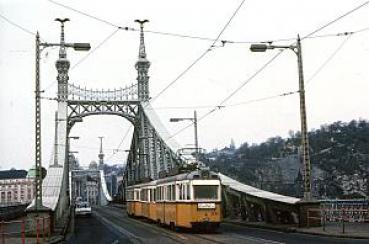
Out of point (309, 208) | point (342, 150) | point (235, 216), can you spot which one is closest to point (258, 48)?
point (309, 208)

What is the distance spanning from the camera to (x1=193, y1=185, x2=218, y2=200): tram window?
91.5ft

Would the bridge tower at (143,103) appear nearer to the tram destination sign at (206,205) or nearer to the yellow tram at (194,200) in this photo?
the yellow tram at (194,200)

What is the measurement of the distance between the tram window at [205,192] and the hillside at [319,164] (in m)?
20.5

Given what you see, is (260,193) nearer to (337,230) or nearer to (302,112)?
(302,112)

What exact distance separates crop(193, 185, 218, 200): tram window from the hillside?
20.5 meters

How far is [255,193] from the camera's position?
3422cm

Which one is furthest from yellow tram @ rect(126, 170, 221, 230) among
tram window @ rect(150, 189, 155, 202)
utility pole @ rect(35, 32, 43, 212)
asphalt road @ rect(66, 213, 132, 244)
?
utility pole @ rect(35, 32, 43, 212)

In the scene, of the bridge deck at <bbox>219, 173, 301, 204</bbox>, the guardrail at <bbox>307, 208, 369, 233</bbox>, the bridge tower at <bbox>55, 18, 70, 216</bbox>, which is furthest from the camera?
→ the bridge tower at <bbox>55, 18, 70, 216</bbox>

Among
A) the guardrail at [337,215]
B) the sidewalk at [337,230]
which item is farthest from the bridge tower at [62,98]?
the sidewalk at [337,230]

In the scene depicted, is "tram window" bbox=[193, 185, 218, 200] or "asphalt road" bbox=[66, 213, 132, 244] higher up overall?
"tram window" bbox=[193, 185, 218, 200]

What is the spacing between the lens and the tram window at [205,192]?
91.5 ft

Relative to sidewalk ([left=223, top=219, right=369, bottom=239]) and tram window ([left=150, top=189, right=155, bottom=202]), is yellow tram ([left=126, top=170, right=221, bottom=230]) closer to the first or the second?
sidewalk ([left=223, top=219, right=369, bottom=239])

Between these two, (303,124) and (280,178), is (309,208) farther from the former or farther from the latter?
(280,178)

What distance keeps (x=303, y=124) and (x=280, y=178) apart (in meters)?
42.8
